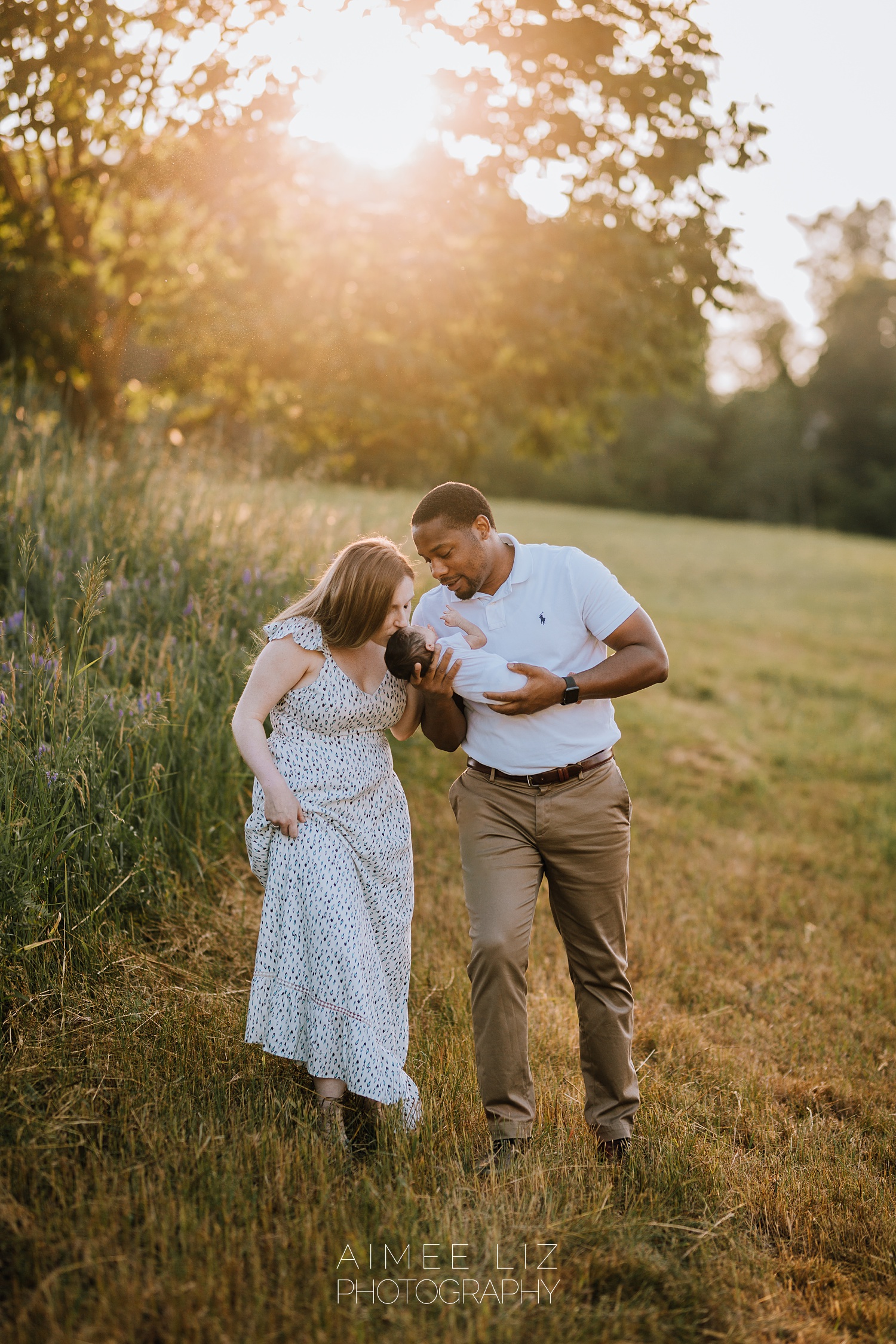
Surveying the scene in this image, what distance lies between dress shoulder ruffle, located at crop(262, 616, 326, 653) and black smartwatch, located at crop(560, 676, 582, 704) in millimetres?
821

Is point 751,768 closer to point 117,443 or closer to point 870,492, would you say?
point 117,443

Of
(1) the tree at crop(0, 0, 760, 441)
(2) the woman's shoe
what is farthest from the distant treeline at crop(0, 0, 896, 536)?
(2) the woman's shoe

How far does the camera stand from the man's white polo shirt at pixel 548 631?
Result: 352 centimetres

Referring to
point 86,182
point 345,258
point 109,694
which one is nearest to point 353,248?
point 345,258

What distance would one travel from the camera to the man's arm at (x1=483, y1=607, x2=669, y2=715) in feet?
11.0

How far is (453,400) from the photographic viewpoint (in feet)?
32.7

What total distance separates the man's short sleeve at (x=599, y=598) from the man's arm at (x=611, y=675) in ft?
0.09

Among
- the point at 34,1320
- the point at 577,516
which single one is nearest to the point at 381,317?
the point at 34,1320

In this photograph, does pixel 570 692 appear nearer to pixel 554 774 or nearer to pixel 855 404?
pixel 554 774

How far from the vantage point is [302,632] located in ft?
11.2

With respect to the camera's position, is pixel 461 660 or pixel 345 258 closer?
pixel 461 660

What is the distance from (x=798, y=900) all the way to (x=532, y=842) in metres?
3.73

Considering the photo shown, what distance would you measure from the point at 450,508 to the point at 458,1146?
2.12 m

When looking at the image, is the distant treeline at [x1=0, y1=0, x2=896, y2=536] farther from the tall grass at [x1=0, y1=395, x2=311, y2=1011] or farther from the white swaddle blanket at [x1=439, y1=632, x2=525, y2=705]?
the white swaddle blanket at [x1=439, y1=632, x2=525, y2=705]
